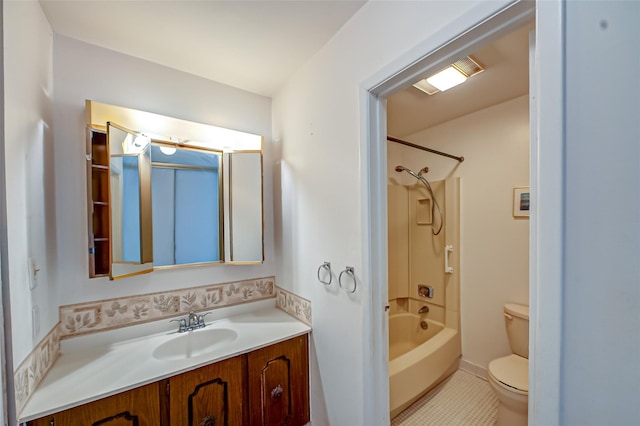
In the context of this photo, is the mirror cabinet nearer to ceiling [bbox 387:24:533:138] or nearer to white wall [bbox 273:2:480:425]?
white wall [bbox 273:2:480:425]

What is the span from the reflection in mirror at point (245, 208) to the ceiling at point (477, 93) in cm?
110

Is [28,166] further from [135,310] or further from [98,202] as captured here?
[135,310]

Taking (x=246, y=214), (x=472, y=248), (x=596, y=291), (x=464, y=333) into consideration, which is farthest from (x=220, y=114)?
(x=464, y=333)

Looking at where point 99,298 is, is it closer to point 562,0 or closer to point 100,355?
point 100,355

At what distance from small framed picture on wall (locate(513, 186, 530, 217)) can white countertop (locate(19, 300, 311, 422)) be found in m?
1.90

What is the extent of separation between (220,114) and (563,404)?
6.83ft

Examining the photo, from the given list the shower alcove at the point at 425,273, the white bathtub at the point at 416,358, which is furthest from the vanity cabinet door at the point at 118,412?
the shower alcove at the point at 425,273

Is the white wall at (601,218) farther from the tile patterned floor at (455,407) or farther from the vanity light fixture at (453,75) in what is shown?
the tile patterned floor at (455,407)

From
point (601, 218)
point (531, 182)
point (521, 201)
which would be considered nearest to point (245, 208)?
point (531, 182)

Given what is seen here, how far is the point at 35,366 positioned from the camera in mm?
1031

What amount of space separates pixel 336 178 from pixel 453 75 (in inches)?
41.4

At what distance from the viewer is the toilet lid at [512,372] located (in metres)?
1.50

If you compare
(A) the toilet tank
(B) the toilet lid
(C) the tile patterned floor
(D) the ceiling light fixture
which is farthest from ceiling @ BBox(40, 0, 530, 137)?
(C) the tile patterned floor

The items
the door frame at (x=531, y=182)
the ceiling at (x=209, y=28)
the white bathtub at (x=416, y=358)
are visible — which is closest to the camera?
the door frame at (x=531, y=182)
